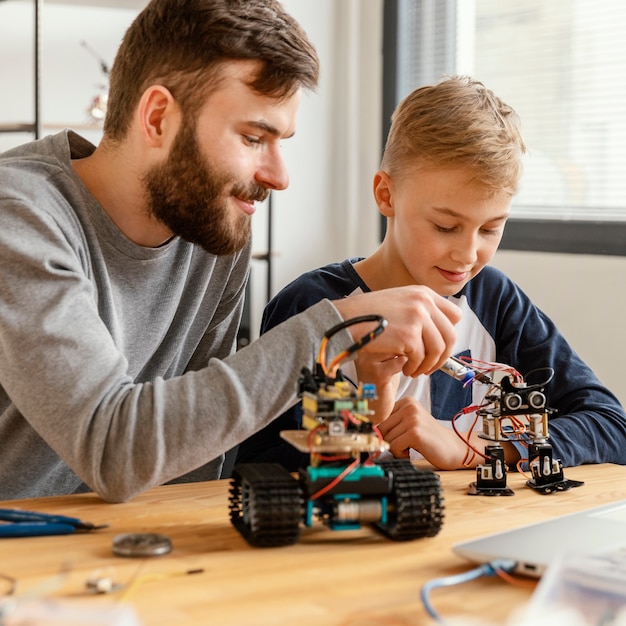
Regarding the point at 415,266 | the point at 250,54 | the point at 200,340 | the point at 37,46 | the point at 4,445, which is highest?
the point at 37,46

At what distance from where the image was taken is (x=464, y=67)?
333 cm

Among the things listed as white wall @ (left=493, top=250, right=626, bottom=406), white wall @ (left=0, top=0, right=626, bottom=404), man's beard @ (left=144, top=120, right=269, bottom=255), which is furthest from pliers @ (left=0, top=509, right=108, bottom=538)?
white wall @ (left=0, top=0, right=626, bottom=404)

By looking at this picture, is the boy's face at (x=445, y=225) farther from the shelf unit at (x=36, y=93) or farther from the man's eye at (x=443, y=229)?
the shelf unit at (x=36, y=93)

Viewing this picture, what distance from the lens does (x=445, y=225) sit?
58.6 inches

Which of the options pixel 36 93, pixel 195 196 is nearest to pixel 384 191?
pixel 195 196

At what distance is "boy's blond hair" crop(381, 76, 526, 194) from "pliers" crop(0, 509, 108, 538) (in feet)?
2.76

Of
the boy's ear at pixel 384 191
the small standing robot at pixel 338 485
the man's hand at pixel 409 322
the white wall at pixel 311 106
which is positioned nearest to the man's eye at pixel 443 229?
the boy's ear at pixel 384 191

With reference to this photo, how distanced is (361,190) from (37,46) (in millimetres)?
1394

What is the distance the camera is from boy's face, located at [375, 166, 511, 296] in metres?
1.47

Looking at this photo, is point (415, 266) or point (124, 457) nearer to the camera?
point (124, 457)

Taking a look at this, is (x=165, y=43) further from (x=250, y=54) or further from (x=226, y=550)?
(x=226, y=550)

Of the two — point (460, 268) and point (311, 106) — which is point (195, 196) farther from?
point (311, 106)

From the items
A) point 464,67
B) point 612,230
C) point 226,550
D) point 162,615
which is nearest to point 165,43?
point 226,550

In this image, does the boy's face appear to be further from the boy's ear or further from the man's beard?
the man's beard
